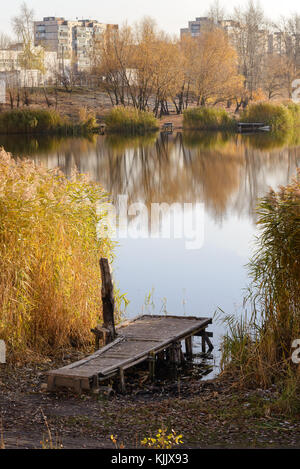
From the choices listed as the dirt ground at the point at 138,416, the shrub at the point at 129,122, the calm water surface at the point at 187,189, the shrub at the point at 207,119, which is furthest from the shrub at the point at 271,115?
the dirt ground at the point at 138,416

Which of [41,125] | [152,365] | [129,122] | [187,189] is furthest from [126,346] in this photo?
[41,125]

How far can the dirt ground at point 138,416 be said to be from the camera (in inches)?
239

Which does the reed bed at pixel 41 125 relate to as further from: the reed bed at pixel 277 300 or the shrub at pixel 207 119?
the reed bed at pixel 277 300

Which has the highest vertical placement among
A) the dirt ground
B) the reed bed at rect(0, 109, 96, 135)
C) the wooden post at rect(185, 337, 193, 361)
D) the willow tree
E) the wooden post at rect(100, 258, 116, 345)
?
the willow tree

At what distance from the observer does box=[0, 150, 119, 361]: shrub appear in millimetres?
8562

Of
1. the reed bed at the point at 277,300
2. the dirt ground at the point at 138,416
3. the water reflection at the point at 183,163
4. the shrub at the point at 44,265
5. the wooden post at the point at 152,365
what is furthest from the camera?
the water reflection at the point at 183,163

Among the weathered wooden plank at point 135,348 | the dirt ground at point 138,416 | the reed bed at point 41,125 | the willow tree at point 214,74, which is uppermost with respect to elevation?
the willow tree at point 214,74

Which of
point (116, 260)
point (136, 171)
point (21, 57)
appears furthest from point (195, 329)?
point (21, 57)

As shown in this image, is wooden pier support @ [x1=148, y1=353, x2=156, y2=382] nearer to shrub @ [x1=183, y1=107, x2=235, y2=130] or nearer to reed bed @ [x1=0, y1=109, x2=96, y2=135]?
reed bed @ [x1=0, y1=109, x2=96, y2=135]

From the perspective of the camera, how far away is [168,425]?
21.4ft

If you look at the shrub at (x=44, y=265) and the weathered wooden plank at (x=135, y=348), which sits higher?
the shrub at (x=44, y=265)

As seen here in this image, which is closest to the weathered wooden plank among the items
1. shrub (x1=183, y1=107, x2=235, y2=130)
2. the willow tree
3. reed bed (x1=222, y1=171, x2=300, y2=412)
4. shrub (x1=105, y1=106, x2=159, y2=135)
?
reed bed (x1=222, y1=171, x2=300, y2=412)

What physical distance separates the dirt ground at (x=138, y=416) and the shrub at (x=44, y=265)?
696mm
